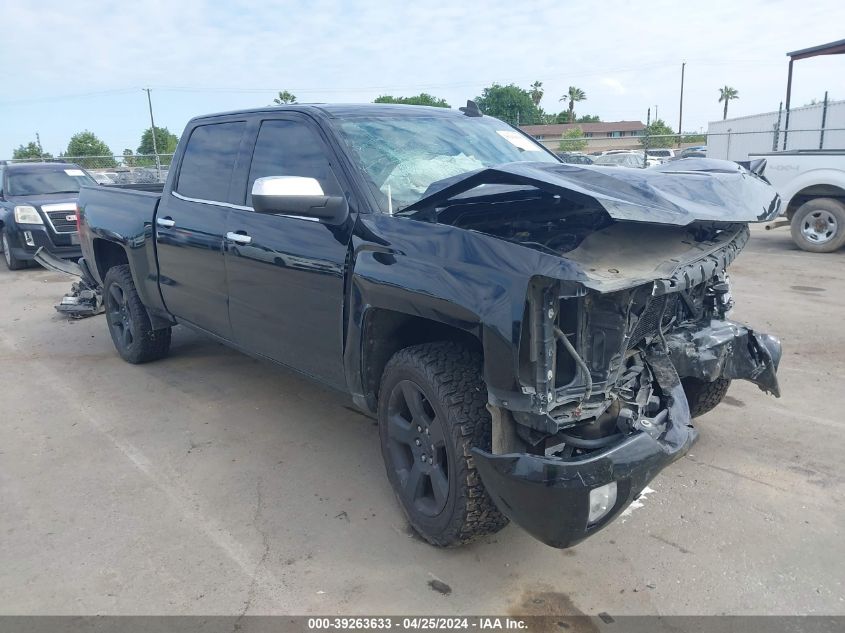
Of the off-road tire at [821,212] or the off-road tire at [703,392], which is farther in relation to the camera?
the off-road tire at [821,212]

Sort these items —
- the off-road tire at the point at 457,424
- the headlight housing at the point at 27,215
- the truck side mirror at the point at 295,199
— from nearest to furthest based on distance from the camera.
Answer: the off-road tire at the point at 457,424 < the truck side mirror at the point at 295,199 < the headlight housing at the point at 27,215

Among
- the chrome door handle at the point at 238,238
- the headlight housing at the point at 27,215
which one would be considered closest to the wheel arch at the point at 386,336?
the chrome door handle at the point at 238,238

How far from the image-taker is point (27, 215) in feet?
35.8

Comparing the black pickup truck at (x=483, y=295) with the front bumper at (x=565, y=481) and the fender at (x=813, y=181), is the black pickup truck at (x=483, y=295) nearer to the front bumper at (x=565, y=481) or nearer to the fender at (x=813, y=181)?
the front bumper at (x=565, y=481)

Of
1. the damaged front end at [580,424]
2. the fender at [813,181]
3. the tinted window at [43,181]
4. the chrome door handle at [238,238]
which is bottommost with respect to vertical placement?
the damaged front end at [580,424]

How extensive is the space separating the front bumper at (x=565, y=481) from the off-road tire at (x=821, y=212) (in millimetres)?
9276

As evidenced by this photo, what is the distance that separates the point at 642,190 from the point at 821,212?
934 cm

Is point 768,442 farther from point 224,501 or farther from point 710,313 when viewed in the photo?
point 224,501

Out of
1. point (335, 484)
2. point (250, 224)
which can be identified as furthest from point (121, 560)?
point (250, 224)

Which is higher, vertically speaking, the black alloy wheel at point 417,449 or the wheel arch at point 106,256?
the wheel arch at point 106,256

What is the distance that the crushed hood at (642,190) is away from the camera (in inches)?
97.7

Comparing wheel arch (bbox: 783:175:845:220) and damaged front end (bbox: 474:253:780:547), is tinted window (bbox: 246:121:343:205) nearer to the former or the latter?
damaged front end (bbox: 474:253:780:547)

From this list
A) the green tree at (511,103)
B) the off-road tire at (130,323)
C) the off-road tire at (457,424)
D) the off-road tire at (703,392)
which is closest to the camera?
the off-road tire at (457,424)

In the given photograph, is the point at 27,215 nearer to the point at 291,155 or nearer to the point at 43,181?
the point at 43,181
